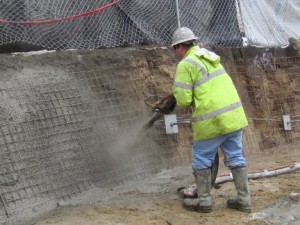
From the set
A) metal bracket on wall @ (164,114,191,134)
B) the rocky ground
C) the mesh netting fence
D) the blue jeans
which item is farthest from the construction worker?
the mesh netting fence

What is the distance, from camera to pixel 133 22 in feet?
22.5

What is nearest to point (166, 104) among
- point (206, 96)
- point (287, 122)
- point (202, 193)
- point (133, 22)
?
point (206, 96)

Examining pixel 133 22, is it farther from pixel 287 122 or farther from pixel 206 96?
pixel 287 122

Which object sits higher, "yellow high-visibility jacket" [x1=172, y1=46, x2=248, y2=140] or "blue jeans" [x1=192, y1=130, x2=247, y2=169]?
"yellow high-visibility jacket" [x1=172, y1=46, x2=248, y2=140]

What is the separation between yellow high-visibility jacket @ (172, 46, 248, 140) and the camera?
16.0 feet

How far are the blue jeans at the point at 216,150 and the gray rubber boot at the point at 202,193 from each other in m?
0.07

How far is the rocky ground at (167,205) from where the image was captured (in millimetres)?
4742

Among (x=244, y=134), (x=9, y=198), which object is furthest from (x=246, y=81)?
(x=9, y=198)

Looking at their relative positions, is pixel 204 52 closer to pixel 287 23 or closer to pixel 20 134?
pixel 20 134

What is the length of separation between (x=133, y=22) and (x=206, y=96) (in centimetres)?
241

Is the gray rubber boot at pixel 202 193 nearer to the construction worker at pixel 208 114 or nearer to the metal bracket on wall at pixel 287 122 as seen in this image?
the construction worker at pixel 208 114

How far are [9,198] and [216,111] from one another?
7.29ft

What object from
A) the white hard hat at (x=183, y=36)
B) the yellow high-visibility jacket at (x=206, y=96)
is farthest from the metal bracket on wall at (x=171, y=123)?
the white hard hat at (x=183, y=36)

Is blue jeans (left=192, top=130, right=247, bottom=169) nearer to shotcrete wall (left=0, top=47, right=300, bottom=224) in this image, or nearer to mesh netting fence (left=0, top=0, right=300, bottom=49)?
shotcrete wall (left=0, top=47, right=300, bottom=224)
